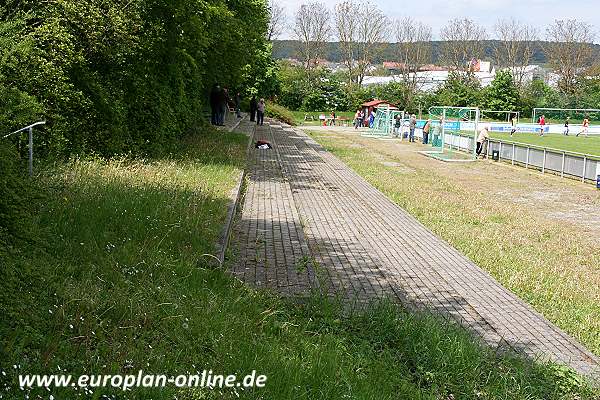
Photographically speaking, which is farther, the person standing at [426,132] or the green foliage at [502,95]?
the green foliage at [502,95]

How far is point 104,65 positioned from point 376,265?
8.85m

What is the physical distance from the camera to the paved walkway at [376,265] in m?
7.56

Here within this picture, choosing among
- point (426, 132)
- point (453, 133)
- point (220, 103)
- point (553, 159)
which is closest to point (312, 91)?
point (426, 132)

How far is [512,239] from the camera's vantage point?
13078mm

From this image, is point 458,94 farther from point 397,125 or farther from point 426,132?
point 426,132

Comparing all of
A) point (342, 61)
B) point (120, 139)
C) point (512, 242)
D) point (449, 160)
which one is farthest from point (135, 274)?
point (342, 61)

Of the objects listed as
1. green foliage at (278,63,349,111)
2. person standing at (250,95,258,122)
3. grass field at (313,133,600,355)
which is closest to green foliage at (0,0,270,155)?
grass field at (313,133,600,355)

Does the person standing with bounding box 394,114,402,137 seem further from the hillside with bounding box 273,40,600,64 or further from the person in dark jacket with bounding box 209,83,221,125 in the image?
the hillside with bounding box 273,40,600,64

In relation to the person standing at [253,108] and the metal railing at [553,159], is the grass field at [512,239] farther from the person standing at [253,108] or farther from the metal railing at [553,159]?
the person standing at [253,108]

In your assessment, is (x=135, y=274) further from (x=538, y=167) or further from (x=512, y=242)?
(x=538, y=167)

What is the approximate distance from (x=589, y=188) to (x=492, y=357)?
1805 cm

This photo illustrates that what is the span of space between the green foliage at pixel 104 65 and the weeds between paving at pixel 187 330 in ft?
8.81

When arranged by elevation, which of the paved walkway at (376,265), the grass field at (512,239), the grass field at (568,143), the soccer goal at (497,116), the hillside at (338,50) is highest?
the hillside at (338,50)

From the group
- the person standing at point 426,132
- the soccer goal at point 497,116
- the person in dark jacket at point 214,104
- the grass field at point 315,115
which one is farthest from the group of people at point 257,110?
the soccer goal at point 497,116
